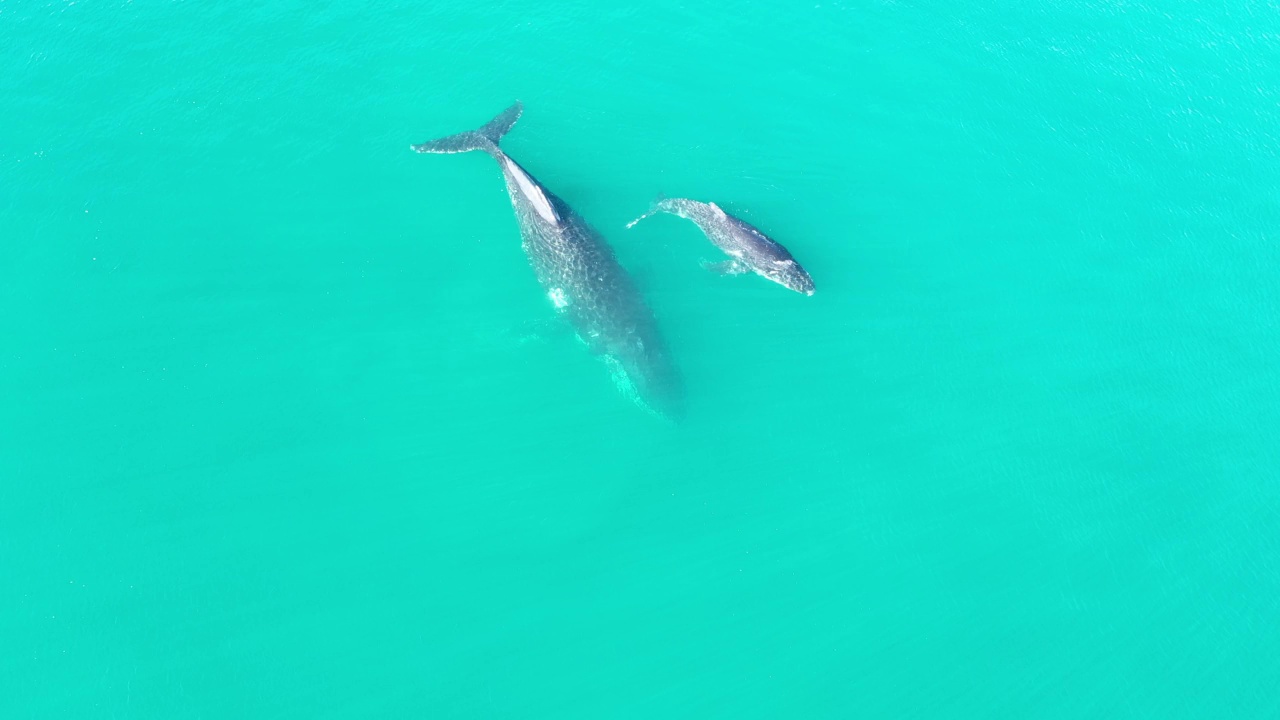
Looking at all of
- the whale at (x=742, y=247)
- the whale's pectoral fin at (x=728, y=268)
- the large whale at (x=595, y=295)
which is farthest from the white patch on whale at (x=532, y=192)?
the whale's pectoral fin at (x=728, y=268)

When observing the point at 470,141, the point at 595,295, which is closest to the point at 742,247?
the point at 595,295

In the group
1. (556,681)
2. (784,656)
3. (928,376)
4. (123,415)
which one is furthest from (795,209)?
(123,415)

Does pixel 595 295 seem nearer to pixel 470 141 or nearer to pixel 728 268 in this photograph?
pixel 728 268

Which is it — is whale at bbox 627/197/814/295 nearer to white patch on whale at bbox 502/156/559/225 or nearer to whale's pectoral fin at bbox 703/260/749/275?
whale's pectoral fin at bbox 703/260/749/275

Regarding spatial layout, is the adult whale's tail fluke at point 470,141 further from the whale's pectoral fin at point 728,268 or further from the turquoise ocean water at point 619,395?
the whale's pectoral fin at point 728,268

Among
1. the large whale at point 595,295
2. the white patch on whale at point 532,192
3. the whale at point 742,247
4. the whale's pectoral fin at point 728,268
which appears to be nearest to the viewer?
the large whale at point 595,295

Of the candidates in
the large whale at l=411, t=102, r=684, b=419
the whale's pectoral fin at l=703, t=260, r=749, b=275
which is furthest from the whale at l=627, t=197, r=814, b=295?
the large whale at l=411, t=102, r=684, b=419
